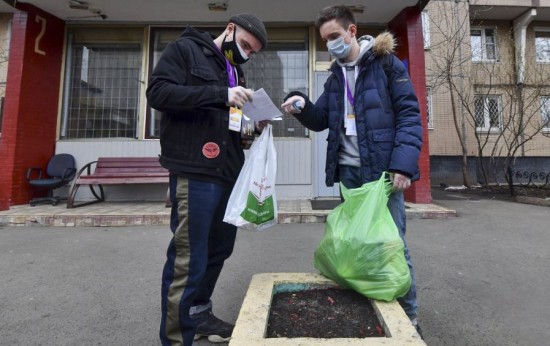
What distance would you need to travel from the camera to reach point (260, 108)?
1.88 m

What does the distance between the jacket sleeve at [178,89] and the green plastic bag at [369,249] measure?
0.87m

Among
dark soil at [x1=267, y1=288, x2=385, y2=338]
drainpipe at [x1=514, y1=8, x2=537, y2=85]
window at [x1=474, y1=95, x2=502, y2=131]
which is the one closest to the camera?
dark soil at [x1=267, y1=288, x2=385, y2=338]

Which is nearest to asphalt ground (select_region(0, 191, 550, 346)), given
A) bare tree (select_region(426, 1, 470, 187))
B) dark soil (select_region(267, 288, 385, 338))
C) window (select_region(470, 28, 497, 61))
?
dark soil (select_region(267, 288, 385, 338))

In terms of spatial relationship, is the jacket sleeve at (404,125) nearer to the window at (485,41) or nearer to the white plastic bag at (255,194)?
the white plastic bag at (255,194)

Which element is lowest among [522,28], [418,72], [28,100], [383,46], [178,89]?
[178,89]

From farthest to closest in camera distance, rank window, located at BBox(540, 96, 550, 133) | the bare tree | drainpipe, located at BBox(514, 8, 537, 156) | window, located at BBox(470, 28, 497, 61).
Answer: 1. window, located at BBox(470, 28, 497, 61)
2. drainpipe, located at BBox(514, 8, 537, 156)
3. window, located at BBox(540, 96, 550, 133)
4. the bare tree

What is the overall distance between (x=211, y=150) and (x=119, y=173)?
5423 millimetres

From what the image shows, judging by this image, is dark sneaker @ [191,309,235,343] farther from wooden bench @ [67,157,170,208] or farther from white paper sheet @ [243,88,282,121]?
wooden bench @ [67,157,170,208]

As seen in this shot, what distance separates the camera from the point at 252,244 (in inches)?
166

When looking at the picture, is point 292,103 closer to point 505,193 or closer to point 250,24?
point 250,24

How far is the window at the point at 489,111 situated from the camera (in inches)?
458

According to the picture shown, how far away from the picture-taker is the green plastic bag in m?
1.55

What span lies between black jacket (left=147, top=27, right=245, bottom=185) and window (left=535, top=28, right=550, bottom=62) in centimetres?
1601

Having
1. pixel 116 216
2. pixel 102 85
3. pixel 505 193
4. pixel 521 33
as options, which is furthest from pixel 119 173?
pixel 521 33
